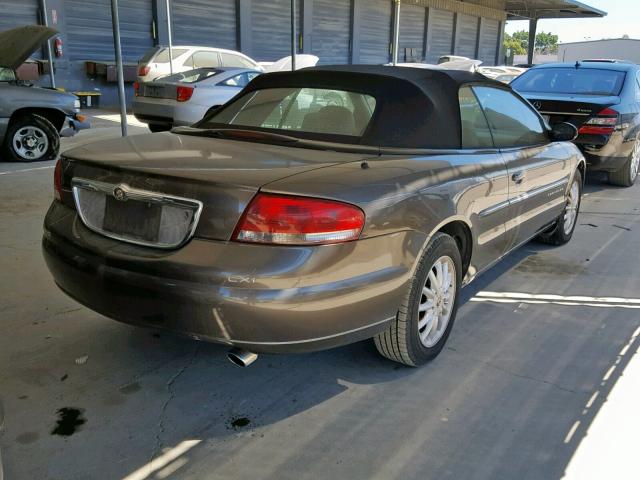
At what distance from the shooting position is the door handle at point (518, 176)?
12.7 ft

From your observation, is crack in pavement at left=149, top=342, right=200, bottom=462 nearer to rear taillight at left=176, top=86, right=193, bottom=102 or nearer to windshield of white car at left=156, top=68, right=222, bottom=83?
rear taillight at left=176, top=86, right=193, bottom=102

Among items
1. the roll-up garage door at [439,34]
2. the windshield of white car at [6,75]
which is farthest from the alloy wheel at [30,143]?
the roll-up garage door at [439,34]

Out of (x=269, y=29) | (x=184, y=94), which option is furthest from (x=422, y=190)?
(x=269, y=29)

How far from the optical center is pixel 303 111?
3.53 meters

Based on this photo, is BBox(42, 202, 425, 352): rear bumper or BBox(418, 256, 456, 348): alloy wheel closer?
BBox(42, 202, 425, 352): rear bumper

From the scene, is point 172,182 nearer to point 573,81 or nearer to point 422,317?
point 422,317

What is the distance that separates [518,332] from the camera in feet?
12.1

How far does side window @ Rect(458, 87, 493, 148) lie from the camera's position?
11.4 ft

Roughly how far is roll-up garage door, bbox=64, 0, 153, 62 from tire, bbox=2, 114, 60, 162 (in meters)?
9.27

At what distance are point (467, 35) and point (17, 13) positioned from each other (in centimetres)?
2599

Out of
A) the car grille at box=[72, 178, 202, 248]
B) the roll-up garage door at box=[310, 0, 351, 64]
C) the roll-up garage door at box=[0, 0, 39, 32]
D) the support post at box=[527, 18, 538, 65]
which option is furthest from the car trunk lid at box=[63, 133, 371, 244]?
the support post at box=[527, 18, 538, 65]

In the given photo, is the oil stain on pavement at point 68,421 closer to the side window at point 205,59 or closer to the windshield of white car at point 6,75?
the windshield of white car at point 6,75

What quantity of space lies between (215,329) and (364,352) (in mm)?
1173

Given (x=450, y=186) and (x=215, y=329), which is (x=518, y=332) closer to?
(x=450, y=186)
